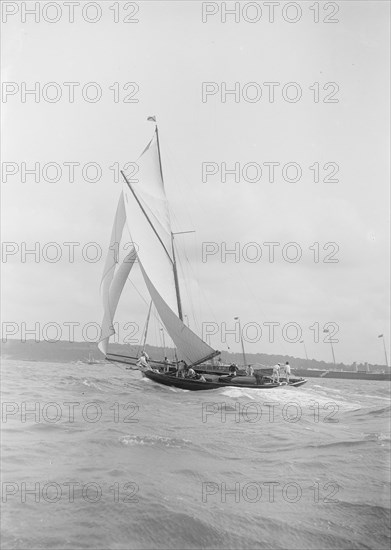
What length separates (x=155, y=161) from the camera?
22.3 meters

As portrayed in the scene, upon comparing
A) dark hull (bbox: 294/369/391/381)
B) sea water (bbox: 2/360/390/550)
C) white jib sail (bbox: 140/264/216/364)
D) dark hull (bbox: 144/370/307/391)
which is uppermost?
white jib sail (bbox: 140/264/216/364)

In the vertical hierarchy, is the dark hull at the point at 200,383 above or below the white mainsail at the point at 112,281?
below

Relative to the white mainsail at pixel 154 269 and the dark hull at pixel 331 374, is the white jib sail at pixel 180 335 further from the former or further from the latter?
the dark hull at pixel 331 374

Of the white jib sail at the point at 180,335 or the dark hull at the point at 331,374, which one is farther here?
the dark hull at the point at 331,374

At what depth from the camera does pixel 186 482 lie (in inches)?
240

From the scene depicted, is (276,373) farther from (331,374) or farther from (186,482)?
(331,374)

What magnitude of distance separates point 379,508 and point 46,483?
3.88m

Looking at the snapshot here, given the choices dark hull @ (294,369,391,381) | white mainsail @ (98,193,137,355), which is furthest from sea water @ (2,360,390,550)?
dark hull @ (294,369,391,381)

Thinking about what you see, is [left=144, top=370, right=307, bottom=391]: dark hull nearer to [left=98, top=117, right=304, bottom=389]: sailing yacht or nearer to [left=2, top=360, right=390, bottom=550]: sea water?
[left=98, top=117, right=304, bottom=389]: sailing yacht

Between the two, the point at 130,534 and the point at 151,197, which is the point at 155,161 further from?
the point at 130,534

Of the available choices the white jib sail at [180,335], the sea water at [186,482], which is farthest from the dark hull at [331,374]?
the sea water at [186,482]

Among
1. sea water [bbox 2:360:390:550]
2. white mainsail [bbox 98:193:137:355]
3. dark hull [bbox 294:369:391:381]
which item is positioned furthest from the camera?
→ dark hull [bbox 294:369:391:381]

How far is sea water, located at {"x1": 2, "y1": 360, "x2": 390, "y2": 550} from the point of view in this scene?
480 centimetres

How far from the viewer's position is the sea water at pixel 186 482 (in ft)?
15.8
